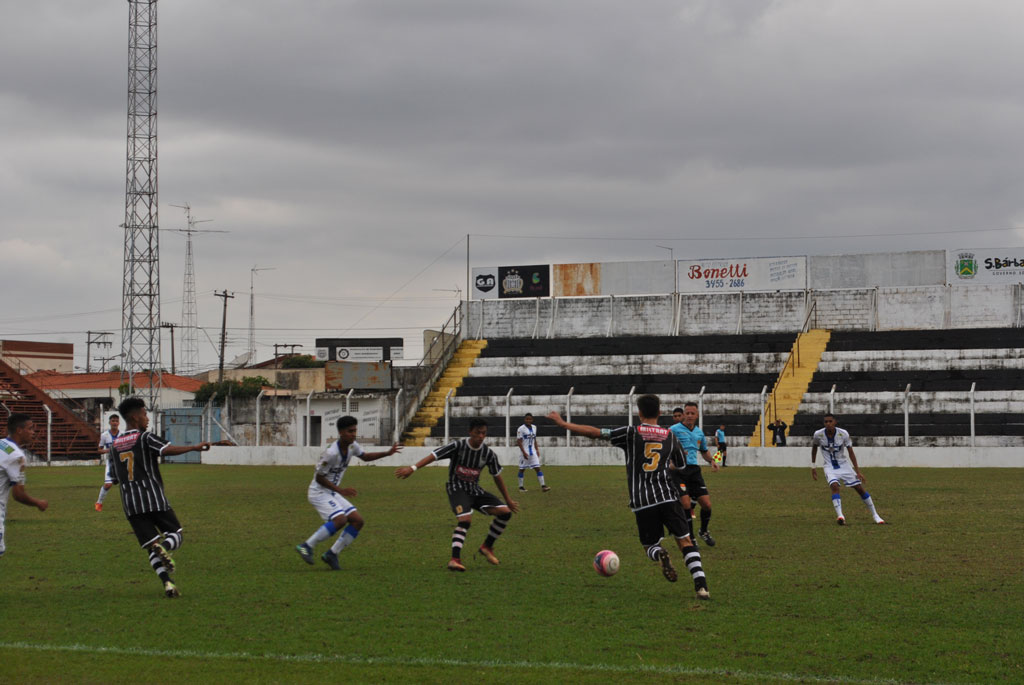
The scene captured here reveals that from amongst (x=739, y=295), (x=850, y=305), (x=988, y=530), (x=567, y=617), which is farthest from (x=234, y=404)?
(x=567, y=617)

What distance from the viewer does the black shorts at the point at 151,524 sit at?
11812 millimetres

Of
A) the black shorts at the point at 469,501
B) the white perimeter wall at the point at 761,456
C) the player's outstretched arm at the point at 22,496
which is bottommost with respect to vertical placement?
the white perimeter wall at the point at 761,456

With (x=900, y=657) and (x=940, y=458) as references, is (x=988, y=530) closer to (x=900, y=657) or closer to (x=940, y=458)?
(x=900, y=657)

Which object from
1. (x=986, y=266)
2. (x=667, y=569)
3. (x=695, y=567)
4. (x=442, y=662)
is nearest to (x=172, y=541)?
(x=442, y=662)

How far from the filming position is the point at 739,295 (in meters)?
60.5

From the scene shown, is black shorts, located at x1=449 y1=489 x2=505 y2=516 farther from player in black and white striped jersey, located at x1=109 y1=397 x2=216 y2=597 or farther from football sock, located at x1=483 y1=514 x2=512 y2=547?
player in black and white striped jersey, located at x1=109 y1=397 x2=216 y2=597

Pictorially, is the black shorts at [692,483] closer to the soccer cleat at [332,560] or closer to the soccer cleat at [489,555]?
the soccer cleat at [489,555]

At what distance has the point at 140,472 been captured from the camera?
11859 mm

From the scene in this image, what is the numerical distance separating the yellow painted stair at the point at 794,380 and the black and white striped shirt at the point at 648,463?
35.2 meters

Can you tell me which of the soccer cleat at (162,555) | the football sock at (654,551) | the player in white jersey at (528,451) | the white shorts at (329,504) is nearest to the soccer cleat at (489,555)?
the white shorts at (329,504)

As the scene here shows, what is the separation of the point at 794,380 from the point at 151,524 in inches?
A: 1689

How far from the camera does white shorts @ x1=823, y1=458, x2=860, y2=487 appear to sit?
19031 millimetres

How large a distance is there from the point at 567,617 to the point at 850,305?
5160 centimetres

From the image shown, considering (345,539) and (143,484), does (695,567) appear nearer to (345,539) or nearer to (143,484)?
(345,539)
